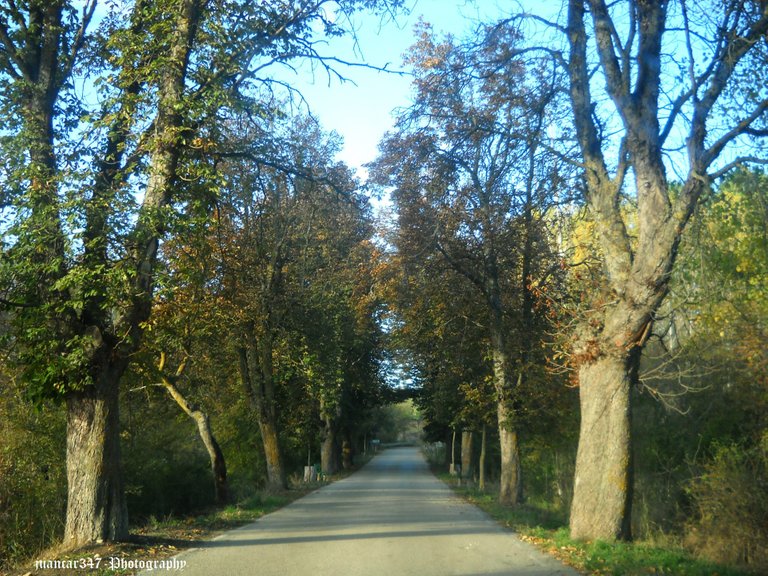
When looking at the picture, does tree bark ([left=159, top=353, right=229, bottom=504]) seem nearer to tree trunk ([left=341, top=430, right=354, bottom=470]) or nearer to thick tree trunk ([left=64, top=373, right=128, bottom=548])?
thick tree trunk ([left=64, top=373, right=128, bottom=548])

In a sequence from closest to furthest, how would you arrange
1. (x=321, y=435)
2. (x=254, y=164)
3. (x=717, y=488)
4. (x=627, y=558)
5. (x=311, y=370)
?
(x=627, y=558) → (x=717, y=488) → (x=254, y=164) → (x=311, y=370) → (x=321, y=435)

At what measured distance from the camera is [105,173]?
1197cm

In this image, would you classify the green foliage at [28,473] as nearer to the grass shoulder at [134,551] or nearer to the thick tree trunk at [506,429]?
the grass shoulder at [134,551]

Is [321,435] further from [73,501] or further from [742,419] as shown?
[73,501]

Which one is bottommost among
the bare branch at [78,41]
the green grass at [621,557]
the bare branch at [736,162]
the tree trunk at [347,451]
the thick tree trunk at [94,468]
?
the tree trunk at [347,451]

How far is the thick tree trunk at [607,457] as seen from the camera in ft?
37.2

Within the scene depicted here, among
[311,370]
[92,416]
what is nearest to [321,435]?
[311,370]

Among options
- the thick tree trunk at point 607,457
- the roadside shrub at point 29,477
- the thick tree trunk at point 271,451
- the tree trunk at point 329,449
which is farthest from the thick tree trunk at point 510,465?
the tree trunk at point 329,449

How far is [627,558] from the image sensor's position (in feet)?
32.1

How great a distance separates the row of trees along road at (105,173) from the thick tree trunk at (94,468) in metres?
0.02

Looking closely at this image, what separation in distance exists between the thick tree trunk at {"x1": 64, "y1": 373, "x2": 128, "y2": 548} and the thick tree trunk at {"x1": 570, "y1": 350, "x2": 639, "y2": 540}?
291 inches

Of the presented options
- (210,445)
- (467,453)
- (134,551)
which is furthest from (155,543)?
(467,453)

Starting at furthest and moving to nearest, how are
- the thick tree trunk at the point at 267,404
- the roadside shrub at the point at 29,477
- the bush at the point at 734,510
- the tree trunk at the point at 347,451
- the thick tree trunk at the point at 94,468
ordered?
the tree trunk at the point at 347,451 → the thick tree trunk at the point at 267,404 → the roadside shrub at the point at 29,477 → the bush at the point at 734,510 → the thick tree trunk at the point at 94,468

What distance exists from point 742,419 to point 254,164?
40.5ft
